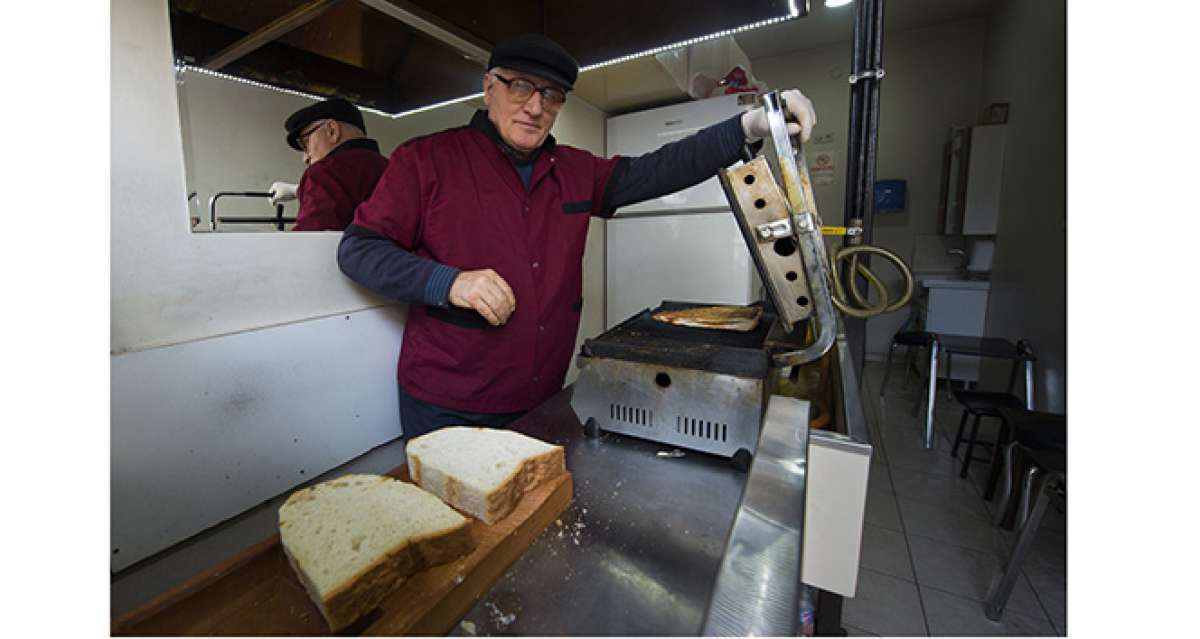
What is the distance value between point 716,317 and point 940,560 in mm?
1584

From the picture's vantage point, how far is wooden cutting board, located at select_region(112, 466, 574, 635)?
0.49 m

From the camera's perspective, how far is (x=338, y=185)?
129 centimetres

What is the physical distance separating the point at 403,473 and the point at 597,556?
0.37 meters

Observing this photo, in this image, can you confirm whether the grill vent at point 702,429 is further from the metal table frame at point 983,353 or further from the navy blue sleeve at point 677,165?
the metal table frame at point 983,353

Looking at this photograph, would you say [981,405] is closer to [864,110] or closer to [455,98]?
[864,110]

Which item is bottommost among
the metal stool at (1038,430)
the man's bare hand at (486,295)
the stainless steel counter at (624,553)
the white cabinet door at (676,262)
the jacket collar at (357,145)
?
the metal stool at (1038,430)

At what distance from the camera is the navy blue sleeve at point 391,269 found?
1.00 m

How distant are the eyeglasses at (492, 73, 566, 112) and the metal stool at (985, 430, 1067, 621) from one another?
189 cm

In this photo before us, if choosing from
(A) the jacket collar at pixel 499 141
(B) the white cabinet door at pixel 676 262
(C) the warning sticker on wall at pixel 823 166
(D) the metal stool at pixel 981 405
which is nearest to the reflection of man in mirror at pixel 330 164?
(A) the jacket collar at pixel 499 141

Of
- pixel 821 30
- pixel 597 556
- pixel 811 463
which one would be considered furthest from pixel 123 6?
pixel 821 30

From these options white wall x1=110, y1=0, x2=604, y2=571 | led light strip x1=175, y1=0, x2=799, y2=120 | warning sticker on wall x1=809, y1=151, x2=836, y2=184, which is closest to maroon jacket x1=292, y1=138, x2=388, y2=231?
white wall x1=110, y1=0, x2=604, y2=571

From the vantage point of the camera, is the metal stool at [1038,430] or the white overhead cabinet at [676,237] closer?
the metal stool at [1038,430]

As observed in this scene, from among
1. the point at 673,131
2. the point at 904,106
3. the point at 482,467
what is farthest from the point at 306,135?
the point at 904,106

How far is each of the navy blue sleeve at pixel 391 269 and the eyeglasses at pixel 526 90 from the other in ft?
1.52
